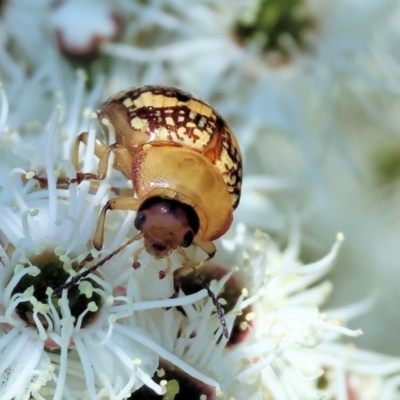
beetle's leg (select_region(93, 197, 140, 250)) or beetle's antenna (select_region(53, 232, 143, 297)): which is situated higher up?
beetle's leg (select_region(93, 197, 140, 250))

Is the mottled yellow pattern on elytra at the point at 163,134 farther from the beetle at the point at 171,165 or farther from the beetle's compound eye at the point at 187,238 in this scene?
the beetle's compound eye at the point at 187,238

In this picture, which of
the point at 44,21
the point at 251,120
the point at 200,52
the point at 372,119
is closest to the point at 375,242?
the point at 372,119

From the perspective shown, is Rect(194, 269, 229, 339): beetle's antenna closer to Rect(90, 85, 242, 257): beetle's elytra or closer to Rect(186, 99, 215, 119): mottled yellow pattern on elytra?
Rect(90, 85, 242, 257): beetle's elytra

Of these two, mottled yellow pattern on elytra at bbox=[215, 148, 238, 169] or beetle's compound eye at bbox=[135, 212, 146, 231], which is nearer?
beetle's compound eye at bbox=[135, 212, 146, 231]

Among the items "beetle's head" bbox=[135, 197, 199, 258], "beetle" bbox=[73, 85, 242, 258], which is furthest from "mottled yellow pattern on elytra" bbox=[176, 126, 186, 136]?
"beetle's head" bbox=[135, 197, 199, 258]

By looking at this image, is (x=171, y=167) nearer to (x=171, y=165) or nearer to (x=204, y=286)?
(x=171, y=165)

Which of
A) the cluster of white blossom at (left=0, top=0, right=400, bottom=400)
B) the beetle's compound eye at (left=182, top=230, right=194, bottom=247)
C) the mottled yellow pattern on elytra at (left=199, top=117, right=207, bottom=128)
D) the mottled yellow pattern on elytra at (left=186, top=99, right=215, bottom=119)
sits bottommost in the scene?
the cluster of white blossom at (left=0, top=0, right=400, bottom=400)
